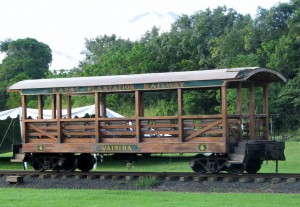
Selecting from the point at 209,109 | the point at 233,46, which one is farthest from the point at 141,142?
the point at 233,46

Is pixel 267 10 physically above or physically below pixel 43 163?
above

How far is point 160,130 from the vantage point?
1836cm

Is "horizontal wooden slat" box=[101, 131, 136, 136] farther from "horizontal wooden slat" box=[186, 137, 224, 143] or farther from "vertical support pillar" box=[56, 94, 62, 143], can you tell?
"horizontal wooden slat" box=[186, 137, 224, 143]

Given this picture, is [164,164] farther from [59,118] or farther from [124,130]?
[59,118]

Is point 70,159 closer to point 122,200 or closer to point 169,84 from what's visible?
point 169,84

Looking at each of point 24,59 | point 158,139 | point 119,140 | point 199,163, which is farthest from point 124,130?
point 24,59

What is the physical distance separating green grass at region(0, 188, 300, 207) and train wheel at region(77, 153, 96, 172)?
16.7 ft

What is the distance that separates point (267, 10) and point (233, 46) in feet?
14.3

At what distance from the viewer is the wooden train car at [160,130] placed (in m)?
16.9

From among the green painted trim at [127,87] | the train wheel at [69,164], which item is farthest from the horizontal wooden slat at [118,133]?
the train wheel at [69,164]

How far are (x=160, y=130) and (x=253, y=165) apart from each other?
2.85 m

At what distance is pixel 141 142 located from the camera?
707 inches

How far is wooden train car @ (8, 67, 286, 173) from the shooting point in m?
16.9

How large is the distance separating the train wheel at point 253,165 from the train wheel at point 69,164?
5.36 meters
